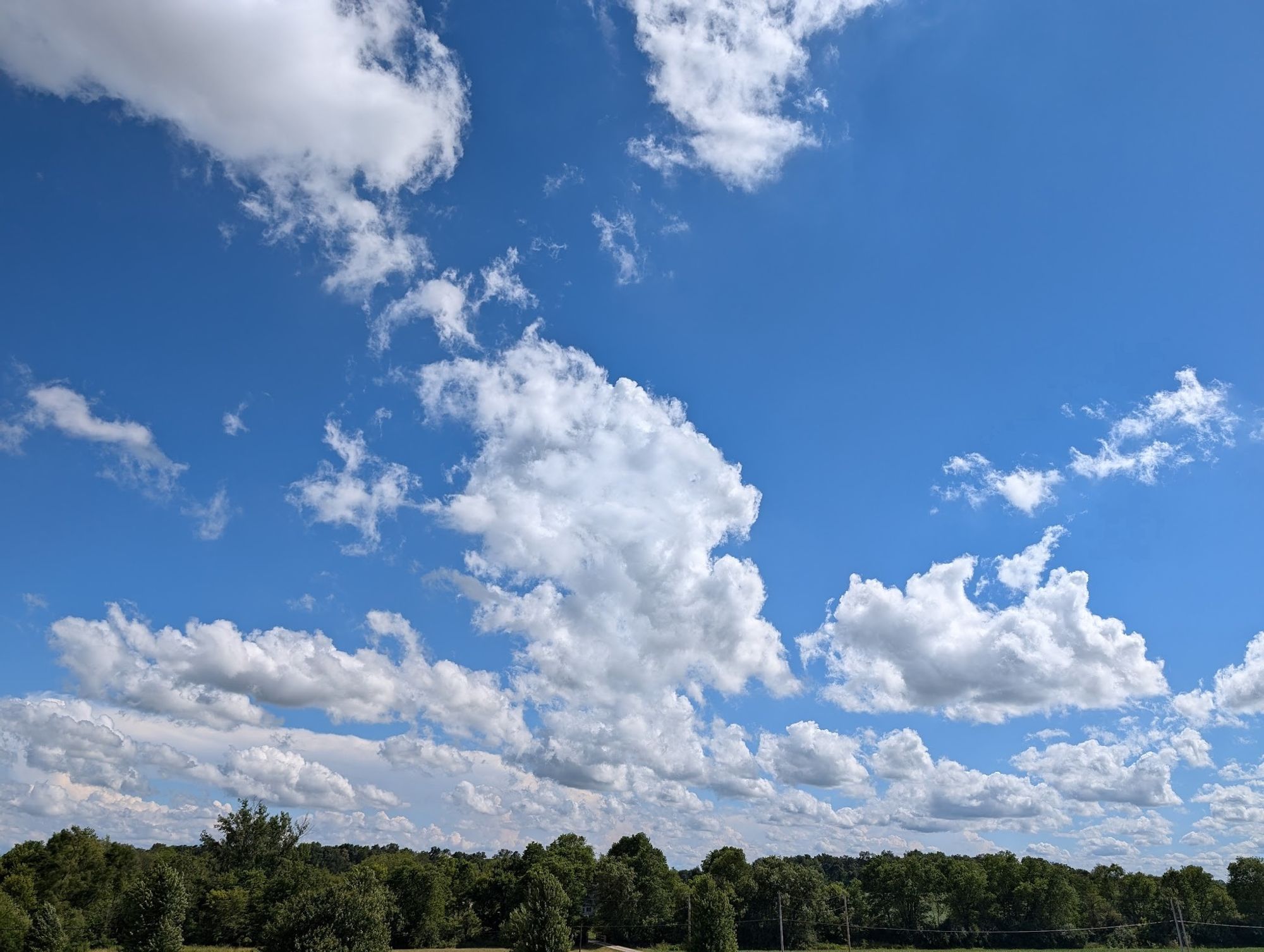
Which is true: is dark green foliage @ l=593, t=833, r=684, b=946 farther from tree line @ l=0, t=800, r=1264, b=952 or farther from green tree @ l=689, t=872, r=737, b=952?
green tree @ l=689, t=872, r=737, b=952

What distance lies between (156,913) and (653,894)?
6427 cm

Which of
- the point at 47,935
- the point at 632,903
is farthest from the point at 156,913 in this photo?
the point at 632,903

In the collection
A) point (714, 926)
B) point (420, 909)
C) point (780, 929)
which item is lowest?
point (420, 909)

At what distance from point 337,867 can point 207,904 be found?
290ft

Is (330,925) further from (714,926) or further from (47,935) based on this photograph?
(47,935)

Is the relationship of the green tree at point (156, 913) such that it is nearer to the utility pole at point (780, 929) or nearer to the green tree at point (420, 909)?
the green tree at point (420, 909)

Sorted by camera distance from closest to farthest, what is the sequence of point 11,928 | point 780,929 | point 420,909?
point 11,928, point 780,929, point 420,909

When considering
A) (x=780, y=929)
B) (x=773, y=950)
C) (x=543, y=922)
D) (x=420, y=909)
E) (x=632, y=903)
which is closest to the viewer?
(x=543, y=922)

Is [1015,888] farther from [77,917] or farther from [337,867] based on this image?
[337,867]

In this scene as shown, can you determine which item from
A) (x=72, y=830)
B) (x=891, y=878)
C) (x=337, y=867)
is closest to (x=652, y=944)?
(x=891, y=878)

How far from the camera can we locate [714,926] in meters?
78.4

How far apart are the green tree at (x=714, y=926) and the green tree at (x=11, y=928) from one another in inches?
2469

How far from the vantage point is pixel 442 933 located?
11569 centimetres

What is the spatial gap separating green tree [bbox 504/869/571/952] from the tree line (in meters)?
26.7
